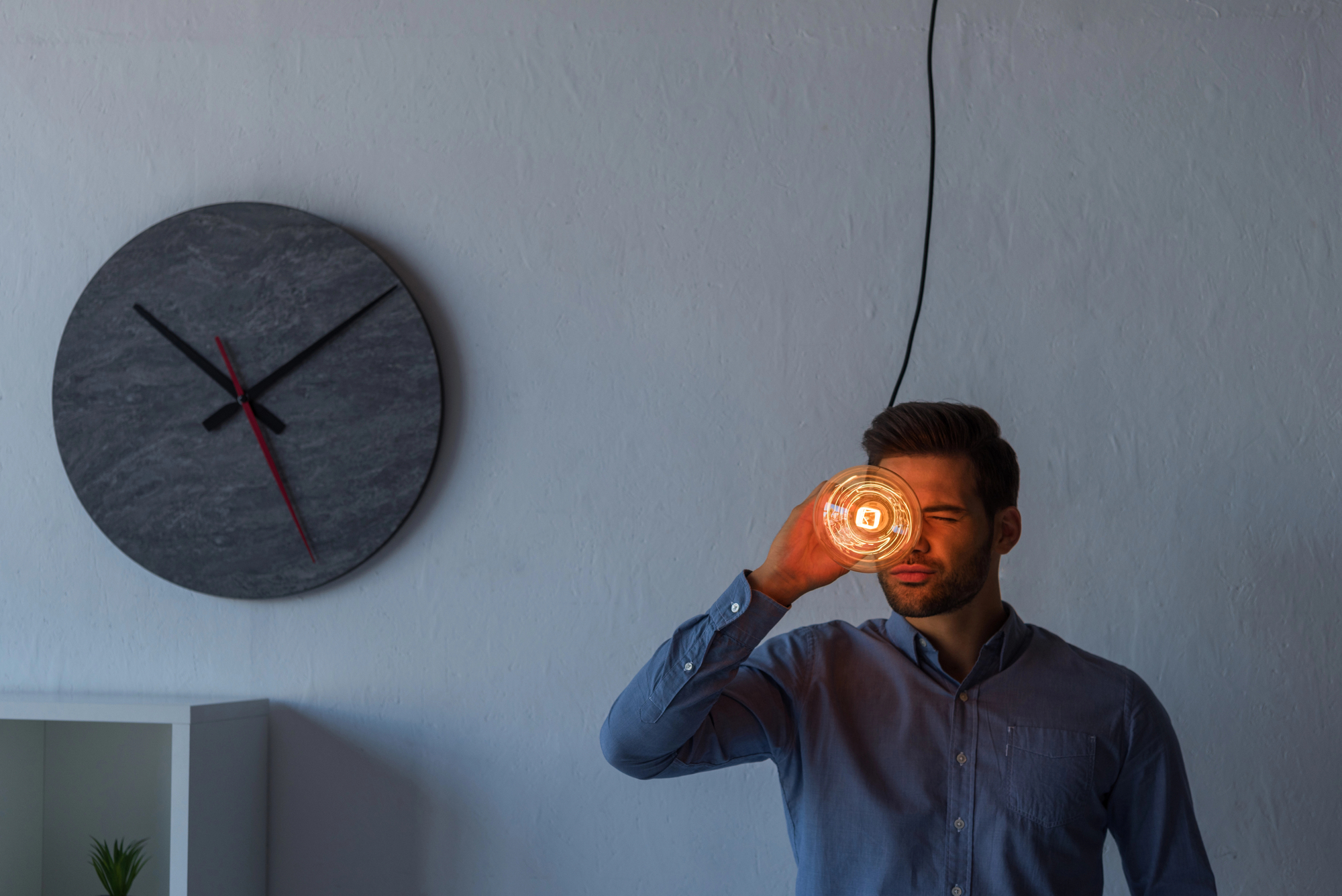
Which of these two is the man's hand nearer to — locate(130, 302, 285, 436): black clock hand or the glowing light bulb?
the glowing light bulb

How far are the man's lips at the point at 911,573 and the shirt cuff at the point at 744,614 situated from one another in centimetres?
16

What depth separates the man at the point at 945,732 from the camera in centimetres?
106

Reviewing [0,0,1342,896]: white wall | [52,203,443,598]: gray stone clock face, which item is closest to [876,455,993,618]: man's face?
[0,0,1342,896]: white wall

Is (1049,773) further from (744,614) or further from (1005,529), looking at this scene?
(744,614)

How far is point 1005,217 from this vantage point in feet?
4.62

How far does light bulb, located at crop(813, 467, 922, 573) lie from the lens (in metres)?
0.96

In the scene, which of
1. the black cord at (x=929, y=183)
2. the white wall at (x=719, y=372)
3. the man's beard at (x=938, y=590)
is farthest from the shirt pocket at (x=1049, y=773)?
the black cord at (x=929, y=183)

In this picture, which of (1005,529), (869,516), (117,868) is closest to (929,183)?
(1005,529)

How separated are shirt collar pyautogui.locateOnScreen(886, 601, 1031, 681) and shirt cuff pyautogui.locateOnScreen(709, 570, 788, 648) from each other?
0.80 ft

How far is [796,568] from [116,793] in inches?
45.6

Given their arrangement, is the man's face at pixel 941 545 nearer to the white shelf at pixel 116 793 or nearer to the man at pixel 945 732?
the man at pixel 945 732

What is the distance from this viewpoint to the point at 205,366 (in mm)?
1482

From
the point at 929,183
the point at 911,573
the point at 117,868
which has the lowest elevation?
the point at 117,868

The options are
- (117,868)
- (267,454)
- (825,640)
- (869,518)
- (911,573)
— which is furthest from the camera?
(267,454)
